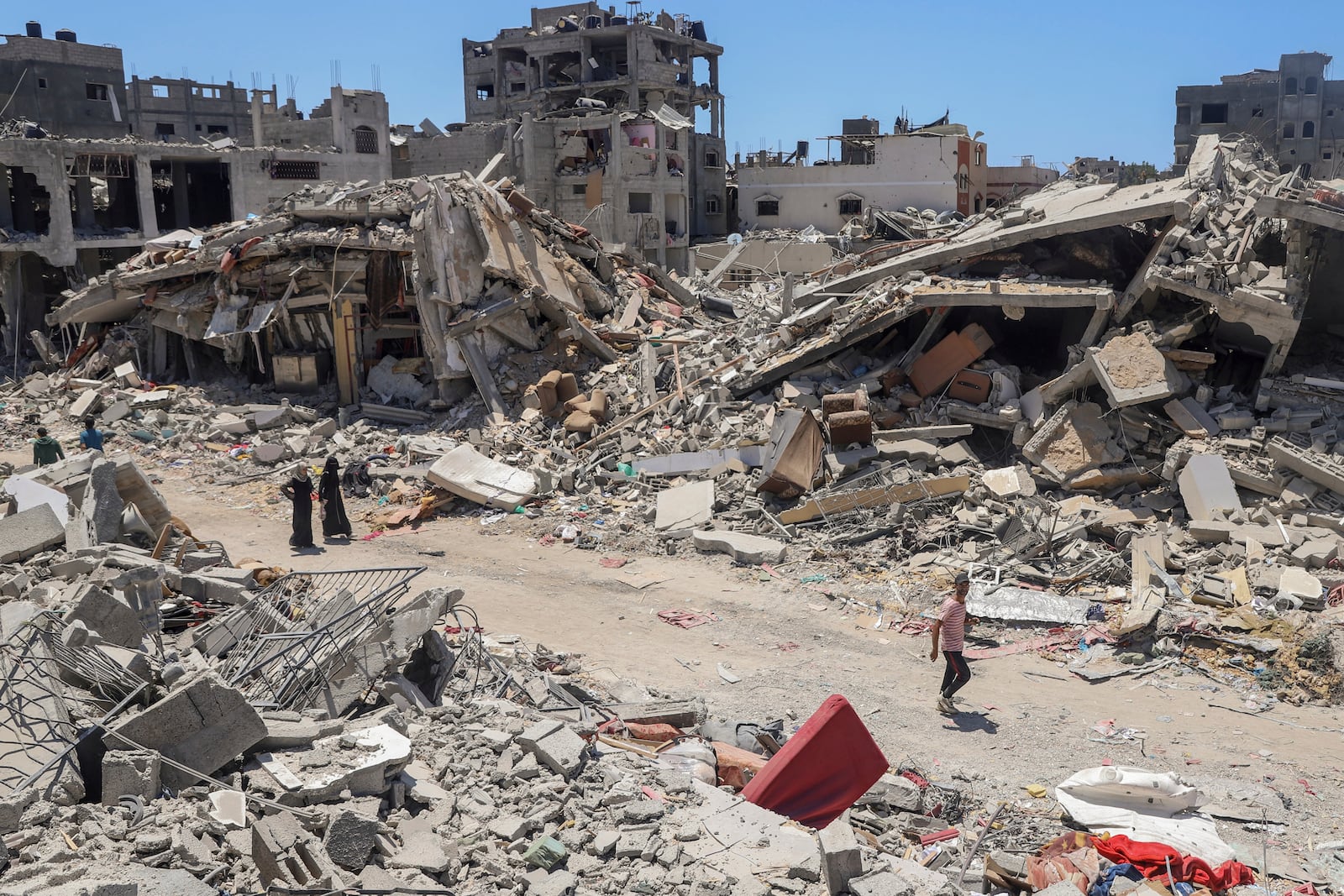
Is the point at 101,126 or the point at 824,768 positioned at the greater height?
the point at 101,126

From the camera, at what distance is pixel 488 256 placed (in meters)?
17.5

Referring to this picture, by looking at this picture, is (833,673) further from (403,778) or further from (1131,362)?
(1131,362)

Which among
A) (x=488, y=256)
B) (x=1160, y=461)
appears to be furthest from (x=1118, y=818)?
(x=488, y=256)

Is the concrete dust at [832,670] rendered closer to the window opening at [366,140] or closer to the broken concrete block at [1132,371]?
the broken concrete block at [1132,371]

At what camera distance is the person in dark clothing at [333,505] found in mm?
13219

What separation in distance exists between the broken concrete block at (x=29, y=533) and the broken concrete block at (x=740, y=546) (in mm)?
6520

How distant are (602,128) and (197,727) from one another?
99.8 feet

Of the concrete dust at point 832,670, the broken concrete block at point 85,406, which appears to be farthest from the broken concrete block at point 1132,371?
the broken concrete block at point 85,406

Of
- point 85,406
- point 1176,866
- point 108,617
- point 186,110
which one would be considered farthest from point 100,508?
point 186,110

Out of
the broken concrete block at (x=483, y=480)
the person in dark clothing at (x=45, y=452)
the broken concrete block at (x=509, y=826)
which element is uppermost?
the person in dark clothing at (x=45, y=452)

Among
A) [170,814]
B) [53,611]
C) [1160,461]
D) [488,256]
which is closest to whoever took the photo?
[170,814]

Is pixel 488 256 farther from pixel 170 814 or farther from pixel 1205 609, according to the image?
pixel 170 814

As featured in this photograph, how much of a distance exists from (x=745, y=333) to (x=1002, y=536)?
24.0ft

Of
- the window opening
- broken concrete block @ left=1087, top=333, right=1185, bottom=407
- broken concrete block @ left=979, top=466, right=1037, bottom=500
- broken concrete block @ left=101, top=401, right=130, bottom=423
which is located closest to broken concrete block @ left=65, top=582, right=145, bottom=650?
broken concrete block @ left=979, top=466, right=1037, bottom=500
